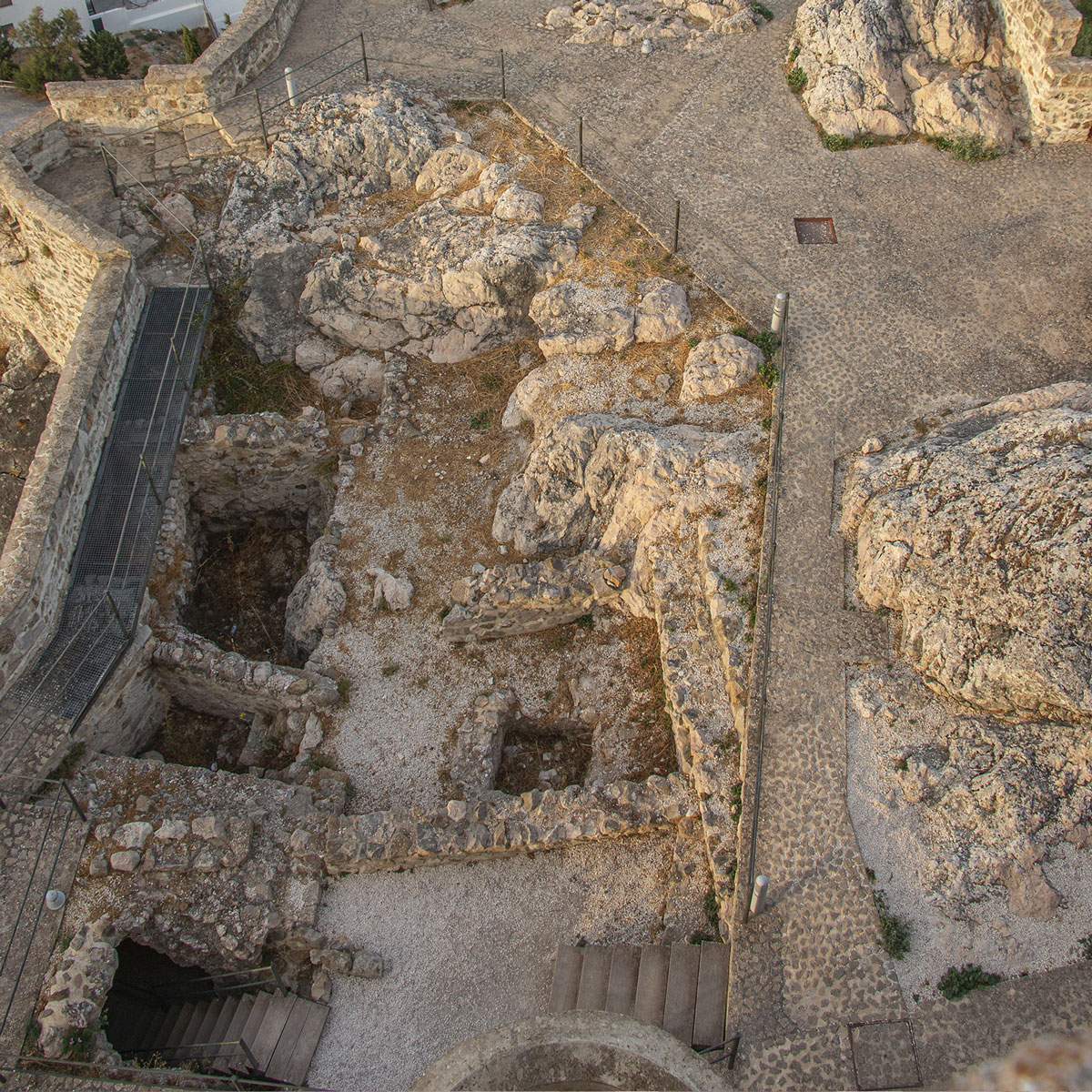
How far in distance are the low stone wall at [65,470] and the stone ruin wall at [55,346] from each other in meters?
0.01

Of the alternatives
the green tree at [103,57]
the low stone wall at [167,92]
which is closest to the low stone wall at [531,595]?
the low stone wall at [167,92]

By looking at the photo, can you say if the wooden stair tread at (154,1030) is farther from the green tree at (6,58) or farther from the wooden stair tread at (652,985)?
the green tree at (6,58)

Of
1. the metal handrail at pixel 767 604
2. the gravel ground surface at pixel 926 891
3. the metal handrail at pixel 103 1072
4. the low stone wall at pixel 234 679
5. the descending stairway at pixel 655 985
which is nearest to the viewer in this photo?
the gravel ground surface at pixel 926 891

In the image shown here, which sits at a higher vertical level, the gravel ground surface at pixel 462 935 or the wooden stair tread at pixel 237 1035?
the gravel ground surface at pixel 462 935

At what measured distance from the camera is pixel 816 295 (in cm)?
1245

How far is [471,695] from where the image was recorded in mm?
11117

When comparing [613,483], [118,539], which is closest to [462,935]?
[613,483]

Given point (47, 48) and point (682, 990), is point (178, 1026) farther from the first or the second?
point (47, 48)

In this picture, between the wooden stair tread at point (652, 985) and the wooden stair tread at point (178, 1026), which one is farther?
the wooden stair tread at point (178, 1026)

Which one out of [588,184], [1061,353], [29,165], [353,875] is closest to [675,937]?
[353,875]

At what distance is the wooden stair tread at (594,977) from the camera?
8766mm

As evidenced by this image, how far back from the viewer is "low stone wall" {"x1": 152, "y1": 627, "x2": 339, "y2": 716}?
1098cm

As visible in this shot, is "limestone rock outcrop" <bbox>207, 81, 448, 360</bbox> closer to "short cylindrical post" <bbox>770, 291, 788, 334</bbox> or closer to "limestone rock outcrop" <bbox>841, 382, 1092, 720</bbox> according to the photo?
"short cylindrical post" <bbox>770, 291, 788, 334</bbox>

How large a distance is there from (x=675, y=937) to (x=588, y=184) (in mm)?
10862
